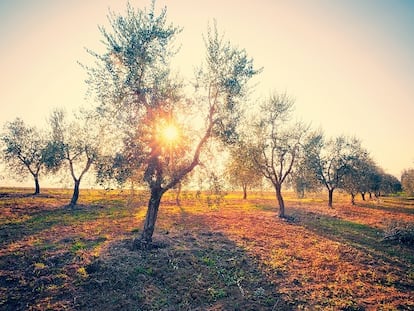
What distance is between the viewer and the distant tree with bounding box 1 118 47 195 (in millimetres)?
55647

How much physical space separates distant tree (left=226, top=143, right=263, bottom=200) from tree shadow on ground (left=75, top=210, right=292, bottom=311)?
24.0 feet

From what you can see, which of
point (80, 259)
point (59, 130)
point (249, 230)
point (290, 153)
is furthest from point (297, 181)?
point (59, 130)

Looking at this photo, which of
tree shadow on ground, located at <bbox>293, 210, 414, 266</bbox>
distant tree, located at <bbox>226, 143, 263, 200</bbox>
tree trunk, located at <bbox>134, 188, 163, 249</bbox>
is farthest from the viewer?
distant tree, located at <bbox>226, 143, 263, 200</bbox>

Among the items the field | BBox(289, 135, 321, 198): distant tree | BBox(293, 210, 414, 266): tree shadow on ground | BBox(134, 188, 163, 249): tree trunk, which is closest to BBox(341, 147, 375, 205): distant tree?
BBox(289, 135, 321, 198): distant tree

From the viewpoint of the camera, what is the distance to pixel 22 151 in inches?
2215

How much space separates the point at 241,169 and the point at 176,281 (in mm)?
16806

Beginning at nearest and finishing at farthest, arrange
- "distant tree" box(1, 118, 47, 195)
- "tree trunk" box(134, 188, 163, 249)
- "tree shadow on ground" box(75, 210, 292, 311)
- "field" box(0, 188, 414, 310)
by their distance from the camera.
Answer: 1. "tree shadow on ground" box(75, 210, 292, 311)
2. "field" box(0, 188, 414, 310)
3. "tree trunk" box(134, 188, 163, 249)
4. "distant tree" box(1, 118, 47, 195)

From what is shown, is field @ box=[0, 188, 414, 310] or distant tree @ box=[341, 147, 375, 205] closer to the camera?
field @ box=[0, 188, 414, 310]

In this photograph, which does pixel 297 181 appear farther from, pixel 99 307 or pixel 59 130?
pixel 59 130

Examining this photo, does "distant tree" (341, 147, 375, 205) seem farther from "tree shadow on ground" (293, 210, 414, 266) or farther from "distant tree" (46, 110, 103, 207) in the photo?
"distant tree" (46, 110, 103, 207)

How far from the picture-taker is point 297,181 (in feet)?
131

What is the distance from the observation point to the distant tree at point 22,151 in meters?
55.6

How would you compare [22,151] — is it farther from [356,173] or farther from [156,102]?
[356,173]

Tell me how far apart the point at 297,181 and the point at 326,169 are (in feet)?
86.8
